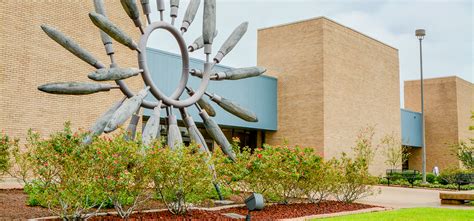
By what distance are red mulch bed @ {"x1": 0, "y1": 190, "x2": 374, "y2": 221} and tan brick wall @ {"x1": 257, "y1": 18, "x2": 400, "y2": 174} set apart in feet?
48.6

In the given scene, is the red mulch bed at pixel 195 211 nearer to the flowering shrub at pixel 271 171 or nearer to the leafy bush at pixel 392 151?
the flowering shrub at pixel 271 171

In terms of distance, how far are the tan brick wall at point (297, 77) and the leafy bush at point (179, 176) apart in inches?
744

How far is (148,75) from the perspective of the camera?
1156cm

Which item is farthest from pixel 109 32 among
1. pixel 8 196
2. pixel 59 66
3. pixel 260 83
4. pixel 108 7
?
pixel 260 83

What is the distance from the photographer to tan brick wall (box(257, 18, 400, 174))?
28672mm

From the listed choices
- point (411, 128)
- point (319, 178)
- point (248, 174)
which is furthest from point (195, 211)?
point (411, 128)

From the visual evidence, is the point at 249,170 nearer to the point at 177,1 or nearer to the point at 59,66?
the point at 177,1

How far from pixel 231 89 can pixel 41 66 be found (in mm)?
11307

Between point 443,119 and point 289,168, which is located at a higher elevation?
point 443,119

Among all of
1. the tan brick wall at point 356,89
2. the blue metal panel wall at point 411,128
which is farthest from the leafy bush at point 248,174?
the blue metal panel wall at point 411,128

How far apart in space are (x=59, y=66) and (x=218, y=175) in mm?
10017

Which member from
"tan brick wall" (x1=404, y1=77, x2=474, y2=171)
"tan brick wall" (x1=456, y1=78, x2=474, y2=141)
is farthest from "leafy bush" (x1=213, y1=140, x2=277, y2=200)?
"tan brick wall" (x1=456, y1=78, x2=474, y2=141)

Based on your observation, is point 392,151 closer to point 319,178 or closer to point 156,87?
point 319,178

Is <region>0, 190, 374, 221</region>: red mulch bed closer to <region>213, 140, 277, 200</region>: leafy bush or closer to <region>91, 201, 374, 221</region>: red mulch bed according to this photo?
<region>91, 201, 374, 221</region>: red mulch bed
